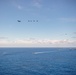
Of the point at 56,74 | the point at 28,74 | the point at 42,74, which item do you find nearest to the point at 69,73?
the point at 56,74

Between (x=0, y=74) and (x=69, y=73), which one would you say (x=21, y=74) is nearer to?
(x=0, y=74)

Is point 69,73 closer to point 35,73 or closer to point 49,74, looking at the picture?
point 49,74

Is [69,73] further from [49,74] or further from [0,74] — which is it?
[0,74]

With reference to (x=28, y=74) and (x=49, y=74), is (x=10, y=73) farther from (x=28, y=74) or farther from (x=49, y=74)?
(x=49, y=74)

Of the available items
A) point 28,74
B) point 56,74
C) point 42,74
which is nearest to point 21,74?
point 28,74

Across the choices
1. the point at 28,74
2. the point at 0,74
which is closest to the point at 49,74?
the point at 28,74

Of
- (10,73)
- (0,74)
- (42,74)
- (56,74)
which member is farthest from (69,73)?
(0,74)
